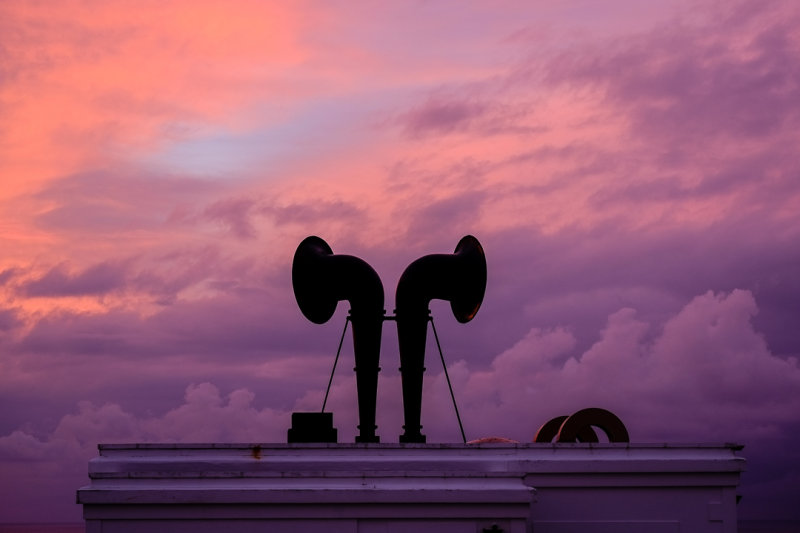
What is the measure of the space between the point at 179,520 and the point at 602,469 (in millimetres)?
8867

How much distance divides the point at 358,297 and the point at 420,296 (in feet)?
4.98

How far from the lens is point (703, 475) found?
25.1 meters

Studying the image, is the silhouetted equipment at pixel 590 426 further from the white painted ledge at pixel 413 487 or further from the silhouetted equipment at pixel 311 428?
the silhouetted equipment at pixel 311 428

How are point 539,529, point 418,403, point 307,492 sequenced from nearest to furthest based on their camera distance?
1. point 307,492
2. point 539,529
3. point 418,403

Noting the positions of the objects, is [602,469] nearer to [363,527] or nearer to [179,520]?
[363,527]

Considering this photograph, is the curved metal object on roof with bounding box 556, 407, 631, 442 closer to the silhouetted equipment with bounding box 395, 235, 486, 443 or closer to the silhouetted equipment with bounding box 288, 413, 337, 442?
the silhouetted equipment with bounding box 395, 235, 486, 443

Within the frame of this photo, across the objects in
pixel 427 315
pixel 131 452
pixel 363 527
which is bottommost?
pixel 363 527

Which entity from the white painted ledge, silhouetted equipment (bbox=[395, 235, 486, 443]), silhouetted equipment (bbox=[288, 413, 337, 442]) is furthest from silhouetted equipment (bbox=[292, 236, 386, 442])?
the white painted ledge

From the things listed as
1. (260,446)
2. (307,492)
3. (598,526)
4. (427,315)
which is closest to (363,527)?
(307,492)

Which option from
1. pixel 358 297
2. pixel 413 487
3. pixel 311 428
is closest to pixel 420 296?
pixel 358 297

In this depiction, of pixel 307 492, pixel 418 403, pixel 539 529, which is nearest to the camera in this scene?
pixel 307 492

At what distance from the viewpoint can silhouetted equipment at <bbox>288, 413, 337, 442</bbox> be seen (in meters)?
25.7

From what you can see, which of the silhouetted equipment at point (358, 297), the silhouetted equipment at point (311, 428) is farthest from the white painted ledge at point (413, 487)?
the silhouetted equipment at point (358, 297)

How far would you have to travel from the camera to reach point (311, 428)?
25859 millimetres
